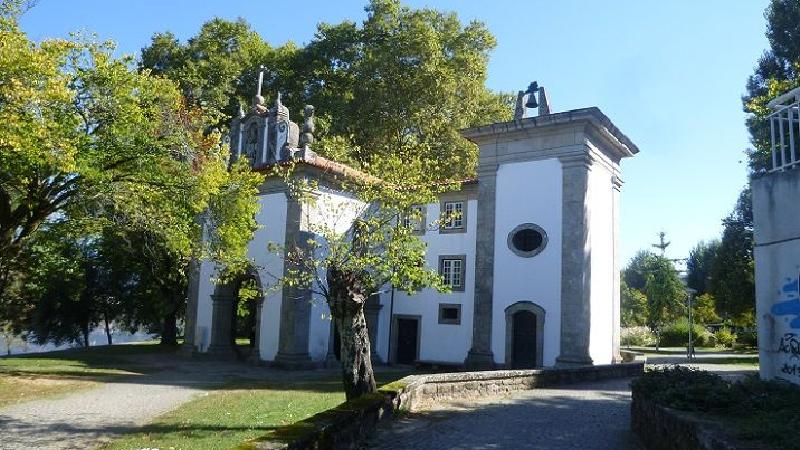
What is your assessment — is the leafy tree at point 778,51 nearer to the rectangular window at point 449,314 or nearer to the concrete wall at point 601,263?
the concrete wall at point 601,263

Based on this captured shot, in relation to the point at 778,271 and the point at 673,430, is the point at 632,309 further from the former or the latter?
the point at 673,430

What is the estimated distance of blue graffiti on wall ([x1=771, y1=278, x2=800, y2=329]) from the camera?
7.02m

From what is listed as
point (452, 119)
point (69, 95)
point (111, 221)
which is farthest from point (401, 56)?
point (69, 95)

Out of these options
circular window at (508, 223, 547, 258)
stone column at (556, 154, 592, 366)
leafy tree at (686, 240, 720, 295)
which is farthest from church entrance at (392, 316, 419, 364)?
leafy tree at (686, 240, 720, 295)

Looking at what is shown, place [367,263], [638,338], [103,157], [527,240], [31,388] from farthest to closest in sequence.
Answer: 1. [638,338]
2. [527,240]
3. [31,388]
4. [103,157]
5. [367,263]

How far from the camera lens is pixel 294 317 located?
70.7 ft

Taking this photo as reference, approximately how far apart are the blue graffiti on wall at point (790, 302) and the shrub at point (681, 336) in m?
36.7

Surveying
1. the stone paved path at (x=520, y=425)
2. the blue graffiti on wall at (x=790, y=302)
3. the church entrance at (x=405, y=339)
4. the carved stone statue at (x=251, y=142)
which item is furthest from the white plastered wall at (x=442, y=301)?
the blue graffiti on wall at (x=790, y=302)

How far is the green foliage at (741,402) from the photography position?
5137 millimetres

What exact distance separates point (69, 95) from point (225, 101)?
18203 mm

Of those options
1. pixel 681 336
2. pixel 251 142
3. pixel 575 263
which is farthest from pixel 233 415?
pixel 681 336

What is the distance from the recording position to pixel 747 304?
33.2m

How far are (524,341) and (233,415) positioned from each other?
11.2 meters

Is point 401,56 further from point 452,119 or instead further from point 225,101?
point 225,101
